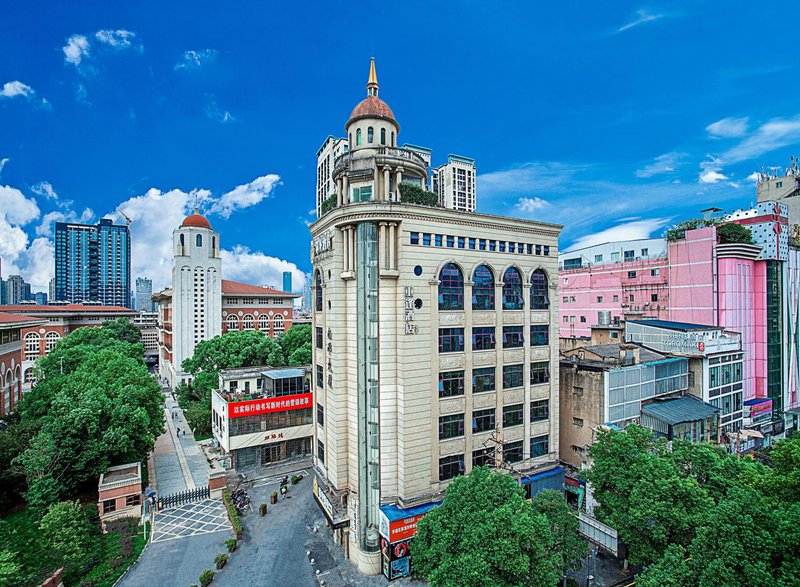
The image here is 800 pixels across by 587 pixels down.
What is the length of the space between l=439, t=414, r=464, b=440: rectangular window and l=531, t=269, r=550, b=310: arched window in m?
10.0

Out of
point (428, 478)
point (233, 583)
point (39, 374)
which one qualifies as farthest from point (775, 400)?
point (39, 374)

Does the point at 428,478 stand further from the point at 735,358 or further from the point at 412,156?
the point at 735,358

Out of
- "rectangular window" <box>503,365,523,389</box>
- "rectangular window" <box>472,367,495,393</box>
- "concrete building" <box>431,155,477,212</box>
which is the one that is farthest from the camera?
"concrete building" <box>431,155,477,212</box>

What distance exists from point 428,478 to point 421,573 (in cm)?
662

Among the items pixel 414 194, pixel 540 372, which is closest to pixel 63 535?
pixel 414 194

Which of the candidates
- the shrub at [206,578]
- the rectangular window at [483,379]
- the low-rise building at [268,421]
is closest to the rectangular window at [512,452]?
the rectangular window at [483,379]

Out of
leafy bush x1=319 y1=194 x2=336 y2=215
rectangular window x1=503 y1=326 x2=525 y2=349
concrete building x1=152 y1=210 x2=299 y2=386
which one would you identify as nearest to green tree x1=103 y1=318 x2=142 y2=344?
concrete building x1=152 y1=210 x2=299 y2=386

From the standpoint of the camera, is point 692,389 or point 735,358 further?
point 735,358

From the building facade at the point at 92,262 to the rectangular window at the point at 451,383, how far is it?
205 metres

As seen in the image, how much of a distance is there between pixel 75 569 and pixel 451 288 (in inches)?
1074

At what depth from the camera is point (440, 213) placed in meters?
25.5

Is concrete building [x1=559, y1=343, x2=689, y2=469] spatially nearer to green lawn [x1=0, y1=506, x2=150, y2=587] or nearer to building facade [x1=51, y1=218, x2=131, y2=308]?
green lawn [x1=0, y1=506, x2=150, y2=587]

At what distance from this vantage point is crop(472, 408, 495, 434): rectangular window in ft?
87.0

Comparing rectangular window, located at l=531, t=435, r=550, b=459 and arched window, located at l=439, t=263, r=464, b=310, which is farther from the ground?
arched window, located at l=439, t=263, r=464, b=310
